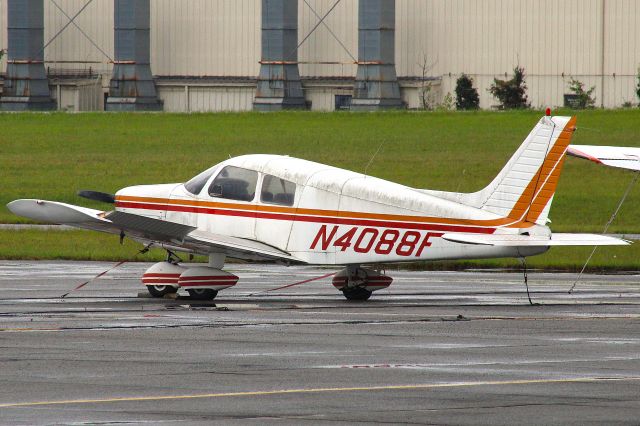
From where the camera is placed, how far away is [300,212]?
20.6m

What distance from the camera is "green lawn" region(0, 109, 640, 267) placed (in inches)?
1715

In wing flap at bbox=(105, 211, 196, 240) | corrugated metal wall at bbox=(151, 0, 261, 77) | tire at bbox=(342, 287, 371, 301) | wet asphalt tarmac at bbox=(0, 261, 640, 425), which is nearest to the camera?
wet asphalt tarmac at bbox=(0, 261, 640, 425)

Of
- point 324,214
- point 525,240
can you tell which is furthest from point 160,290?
point 525,240

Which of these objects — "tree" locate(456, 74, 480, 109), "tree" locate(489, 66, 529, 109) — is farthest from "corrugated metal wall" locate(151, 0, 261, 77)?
"tree" locate(489, 66, 529, 109)

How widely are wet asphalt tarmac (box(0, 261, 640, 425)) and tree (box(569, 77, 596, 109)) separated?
126 ft

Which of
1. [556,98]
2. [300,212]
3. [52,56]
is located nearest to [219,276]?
[300,212]

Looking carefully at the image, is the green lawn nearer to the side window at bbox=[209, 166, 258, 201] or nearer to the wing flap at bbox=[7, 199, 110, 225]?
the side window at bbox=[209, 166, 258, 201]

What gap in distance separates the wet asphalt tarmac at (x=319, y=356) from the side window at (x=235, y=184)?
61.4 inches

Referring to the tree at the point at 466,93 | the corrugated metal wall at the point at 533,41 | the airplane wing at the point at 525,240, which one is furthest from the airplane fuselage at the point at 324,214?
the tree at the point at 466,93

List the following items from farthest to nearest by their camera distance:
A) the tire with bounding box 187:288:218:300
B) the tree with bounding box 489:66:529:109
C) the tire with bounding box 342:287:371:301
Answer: the tree with bounding box 489:66:529:109
the tire with bounding box 342:287:371:301
the tire with bounding box 187:288:218:300

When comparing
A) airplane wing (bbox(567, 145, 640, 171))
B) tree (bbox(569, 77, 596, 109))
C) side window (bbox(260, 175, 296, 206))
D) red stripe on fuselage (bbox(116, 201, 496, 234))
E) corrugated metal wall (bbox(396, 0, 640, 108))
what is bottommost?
red stripe on fuselage (bbox(116, 201, 496, 234))

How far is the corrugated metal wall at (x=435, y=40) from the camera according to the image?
60.9 m

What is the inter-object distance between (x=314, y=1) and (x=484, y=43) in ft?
26.5

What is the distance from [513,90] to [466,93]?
7.01 ft
